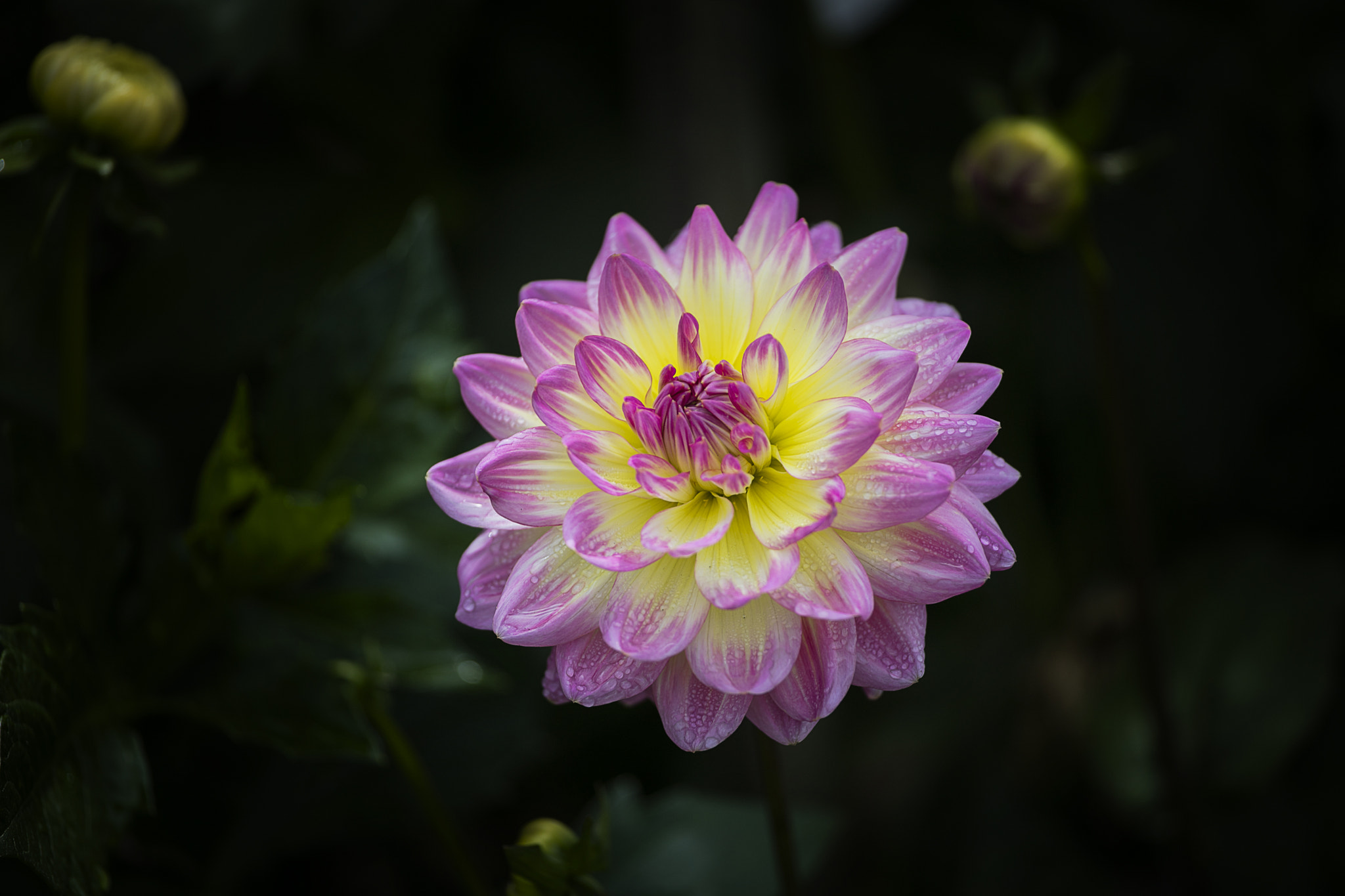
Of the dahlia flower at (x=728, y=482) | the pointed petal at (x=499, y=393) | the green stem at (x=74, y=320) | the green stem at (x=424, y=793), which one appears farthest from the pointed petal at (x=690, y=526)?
the green stem at (x=74, y=320)

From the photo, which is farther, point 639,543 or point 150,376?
point 150,376

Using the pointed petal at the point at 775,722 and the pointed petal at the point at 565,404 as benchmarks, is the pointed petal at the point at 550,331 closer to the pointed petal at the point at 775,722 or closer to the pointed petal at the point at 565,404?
the pointed petal at the point at 565,404

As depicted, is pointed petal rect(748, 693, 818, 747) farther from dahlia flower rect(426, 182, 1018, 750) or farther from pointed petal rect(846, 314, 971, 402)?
pointed petal rect(846, 314, 971, 402)

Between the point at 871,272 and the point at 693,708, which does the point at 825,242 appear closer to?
the point at 871,272

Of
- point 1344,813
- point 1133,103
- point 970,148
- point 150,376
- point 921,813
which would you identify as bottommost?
point 921,813

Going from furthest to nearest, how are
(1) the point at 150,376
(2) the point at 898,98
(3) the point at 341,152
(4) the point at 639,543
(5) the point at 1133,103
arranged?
(2) the point at 898,98
(5) the point at 1133,103
(3) the point at 341,152
(1) the point at 150,376
(4) the point at 639,543

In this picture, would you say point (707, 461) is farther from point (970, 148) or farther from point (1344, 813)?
point (1344, 813)

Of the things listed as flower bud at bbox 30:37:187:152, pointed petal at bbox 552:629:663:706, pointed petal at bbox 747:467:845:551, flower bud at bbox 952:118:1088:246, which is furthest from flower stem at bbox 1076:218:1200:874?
flower bud at bbox 30:37:187:152

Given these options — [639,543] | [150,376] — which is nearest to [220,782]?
[150,376]
